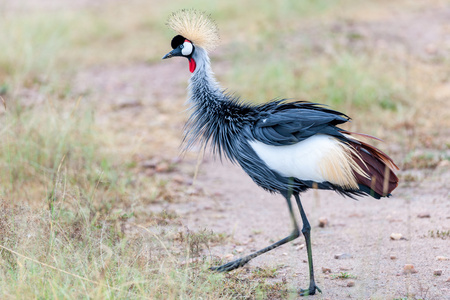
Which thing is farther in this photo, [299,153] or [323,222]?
[323,222]

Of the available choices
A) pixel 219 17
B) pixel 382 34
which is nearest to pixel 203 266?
pixel 382 34

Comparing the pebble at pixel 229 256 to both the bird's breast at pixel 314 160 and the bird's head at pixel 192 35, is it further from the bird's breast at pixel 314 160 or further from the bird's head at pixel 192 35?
the bird's head at pixel 192 35

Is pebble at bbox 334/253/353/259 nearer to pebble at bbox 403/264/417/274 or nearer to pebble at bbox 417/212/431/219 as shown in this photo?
pebble at bbox 403/264/417/274

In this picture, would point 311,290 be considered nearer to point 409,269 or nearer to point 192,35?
point 409,269

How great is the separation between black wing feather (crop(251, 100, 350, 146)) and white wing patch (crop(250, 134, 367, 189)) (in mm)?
50

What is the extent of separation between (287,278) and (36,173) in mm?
2360

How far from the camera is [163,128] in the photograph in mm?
6625

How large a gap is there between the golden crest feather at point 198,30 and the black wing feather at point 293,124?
0.75 m

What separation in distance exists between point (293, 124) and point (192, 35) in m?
1.03

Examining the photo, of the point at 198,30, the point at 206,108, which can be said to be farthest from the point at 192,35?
the point at 206,108

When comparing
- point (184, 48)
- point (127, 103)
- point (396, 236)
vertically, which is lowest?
point (396, 236)

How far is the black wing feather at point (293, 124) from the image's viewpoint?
10.8ft

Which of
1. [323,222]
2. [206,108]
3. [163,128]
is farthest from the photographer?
[163,128]

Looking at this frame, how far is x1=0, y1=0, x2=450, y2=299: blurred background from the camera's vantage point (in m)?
3.16
